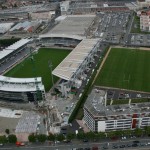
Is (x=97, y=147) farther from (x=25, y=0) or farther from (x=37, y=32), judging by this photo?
(x=25, y=0)

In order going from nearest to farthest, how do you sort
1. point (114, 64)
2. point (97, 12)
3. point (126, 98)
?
1. point (126, 98)
2. point (114, 64)
3. point (97, 12)

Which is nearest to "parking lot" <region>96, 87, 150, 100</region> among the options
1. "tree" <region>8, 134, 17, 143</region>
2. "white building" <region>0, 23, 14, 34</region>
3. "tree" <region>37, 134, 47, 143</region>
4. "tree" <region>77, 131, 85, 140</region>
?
"tree" <region>77, 131, 85, 140</region>

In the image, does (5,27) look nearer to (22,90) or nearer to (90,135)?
(22,90)

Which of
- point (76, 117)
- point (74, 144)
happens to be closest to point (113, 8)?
point (76, 117)

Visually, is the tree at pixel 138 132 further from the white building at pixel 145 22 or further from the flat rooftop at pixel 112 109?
the white building at pixel 145 22

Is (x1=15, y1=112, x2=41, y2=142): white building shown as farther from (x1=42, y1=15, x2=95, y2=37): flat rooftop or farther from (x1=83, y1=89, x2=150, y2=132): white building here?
(x1=42, y1=15, x2=95, y2=37): flat rooftop

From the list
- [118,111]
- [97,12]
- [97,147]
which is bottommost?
[97,147]
